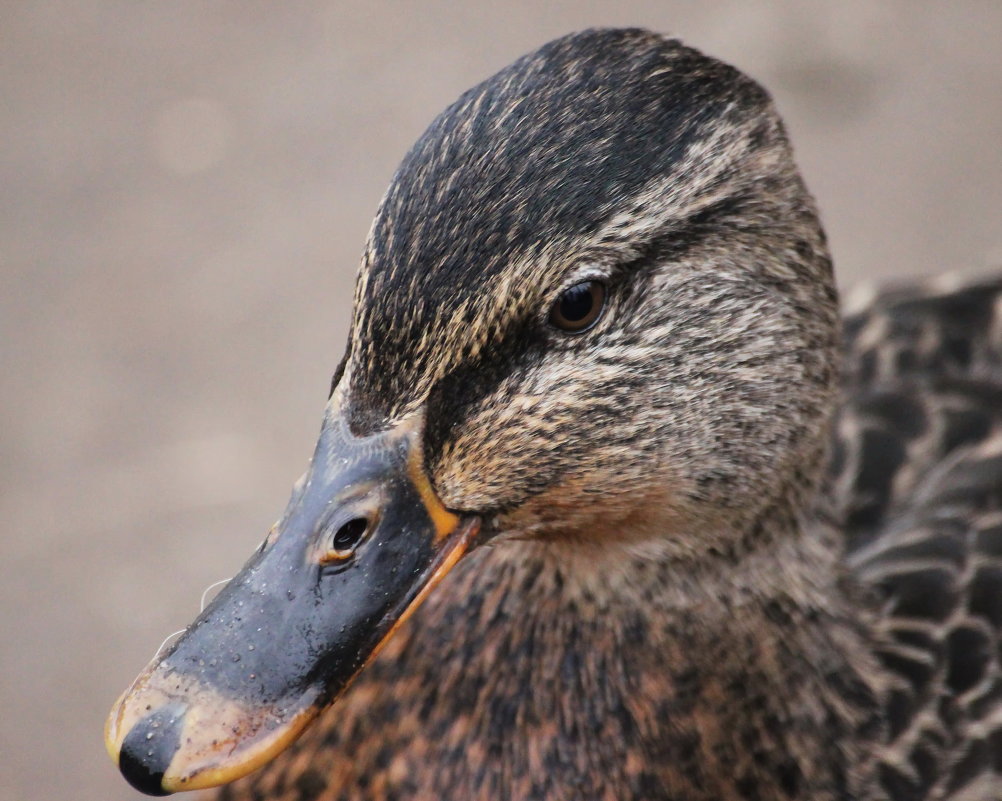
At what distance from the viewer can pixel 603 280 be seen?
166 centimetres

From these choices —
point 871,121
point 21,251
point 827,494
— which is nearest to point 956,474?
point 827,494

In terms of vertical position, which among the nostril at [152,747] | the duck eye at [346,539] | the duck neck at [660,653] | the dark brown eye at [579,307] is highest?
the dark brown eye at [579,307]

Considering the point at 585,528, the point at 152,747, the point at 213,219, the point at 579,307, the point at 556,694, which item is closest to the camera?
the point at 152,747

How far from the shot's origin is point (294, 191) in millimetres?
4023

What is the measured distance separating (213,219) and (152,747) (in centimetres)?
267

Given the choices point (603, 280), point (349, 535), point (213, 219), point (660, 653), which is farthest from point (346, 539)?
point (213, 219)

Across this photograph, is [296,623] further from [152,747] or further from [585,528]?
[585,528]

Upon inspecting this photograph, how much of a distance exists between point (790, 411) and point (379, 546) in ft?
2.03

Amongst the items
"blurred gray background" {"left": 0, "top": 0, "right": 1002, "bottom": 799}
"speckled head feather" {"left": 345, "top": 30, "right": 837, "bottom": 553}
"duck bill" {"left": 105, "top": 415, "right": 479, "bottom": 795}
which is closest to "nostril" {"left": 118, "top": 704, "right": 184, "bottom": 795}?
"duck bill" {"left": 105, "top": 415, "right": 479, "bottom": 795}

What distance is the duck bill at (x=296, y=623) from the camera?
1.52 meters

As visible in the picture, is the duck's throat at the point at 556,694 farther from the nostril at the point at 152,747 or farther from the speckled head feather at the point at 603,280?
the nostril at the point at 152,747

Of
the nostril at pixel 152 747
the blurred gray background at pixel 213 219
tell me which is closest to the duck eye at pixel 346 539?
the nostril at pixel 152 747

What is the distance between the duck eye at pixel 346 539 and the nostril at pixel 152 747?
248mm

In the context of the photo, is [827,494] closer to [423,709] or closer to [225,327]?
Result: [423,709]
